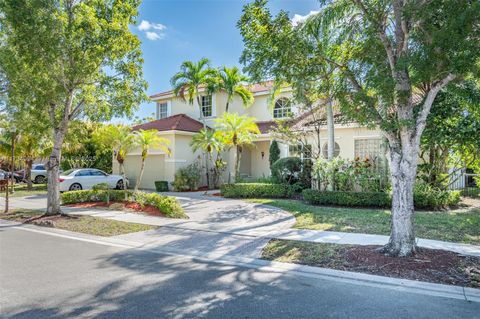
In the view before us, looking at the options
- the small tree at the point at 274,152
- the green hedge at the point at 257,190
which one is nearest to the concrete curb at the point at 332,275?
the green hedge at the point at 257,190

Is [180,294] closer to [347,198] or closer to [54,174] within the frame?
[54,174]

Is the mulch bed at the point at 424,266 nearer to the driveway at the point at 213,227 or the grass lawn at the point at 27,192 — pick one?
the driveway at the point at 213,227

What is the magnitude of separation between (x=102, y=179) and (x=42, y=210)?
24.6ft

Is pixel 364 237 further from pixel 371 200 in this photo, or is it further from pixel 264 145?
pixel 264 145

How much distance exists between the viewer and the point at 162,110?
92.2 ft

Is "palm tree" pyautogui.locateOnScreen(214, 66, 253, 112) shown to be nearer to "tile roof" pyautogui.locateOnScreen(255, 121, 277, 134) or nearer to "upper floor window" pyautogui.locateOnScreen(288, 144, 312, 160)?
"tile roof" pyautogui.locateOnScreen(255, 121, 277, 134)

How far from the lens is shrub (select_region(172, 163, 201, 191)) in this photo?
68.5ft

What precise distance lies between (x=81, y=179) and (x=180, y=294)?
17.4 meters

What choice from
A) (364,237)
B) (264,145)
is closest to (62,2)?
(364,237)

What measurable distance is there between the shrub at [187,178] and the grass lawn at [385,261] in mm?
13701

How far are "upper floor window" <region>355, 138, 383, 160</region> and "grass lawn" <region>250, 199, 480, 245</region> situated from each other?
5.11 metres

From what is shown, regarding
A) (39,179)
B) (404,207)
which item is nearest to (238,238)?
(404,207)

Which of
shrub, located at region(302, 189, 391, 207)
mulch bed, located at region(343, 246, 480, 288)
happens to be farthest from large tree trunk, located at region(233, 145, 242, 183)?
mulch bed, located at region(343, 246, 480, 288)

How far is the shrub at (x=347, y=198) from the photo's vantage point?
43.3 feet
